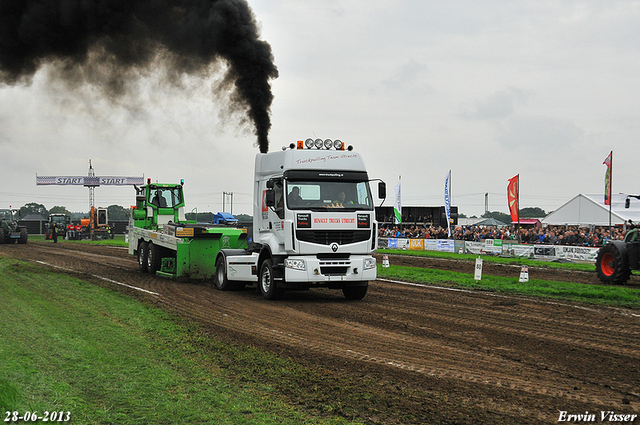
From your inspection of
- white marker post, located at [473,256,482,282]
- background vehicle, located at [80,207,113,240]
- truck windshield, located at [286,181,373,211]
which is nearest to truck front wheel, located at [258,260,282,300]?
truck windshield, located at [286,181,373,211]

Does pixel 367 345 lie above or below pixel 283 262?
below

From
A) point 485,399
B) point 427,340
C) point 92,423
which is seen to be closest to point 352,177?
point 427,340

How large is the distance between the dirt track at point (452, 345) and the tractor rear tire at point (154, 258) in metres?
4.30

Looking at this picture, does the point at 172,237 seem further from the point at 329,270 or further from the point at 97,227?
the point at 97,227

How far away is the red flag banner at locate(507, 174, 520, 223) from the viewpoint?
30.9 metres

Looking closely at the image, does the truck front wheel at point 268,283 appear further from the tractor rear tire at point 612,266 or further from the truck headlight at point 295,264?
the tractor rear tire at point 612,266

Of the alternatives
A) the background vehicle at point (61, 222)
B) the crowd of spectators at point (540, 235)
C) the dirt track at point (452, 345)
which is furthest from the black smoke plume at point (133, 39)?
the background vehicle at point (61, 222)

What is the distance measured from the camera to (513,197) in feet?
103

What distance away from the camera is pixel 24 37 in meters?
15.4

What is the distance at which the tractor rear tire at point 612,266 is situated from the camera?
59.1ft

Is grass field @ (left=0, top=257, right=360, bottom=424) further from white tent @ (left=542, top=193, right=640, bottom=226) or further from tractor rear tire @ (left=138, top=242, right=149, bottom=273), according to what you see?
white tent @ (left=542, top=193, right=640, bottom=226)

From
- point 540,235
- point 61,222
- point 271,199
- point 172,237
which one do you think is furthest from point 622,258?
point 61,222

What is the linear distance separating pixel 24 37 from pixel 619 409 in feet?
53.7

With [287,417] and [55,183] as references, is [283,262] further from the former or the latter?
[55,183]
